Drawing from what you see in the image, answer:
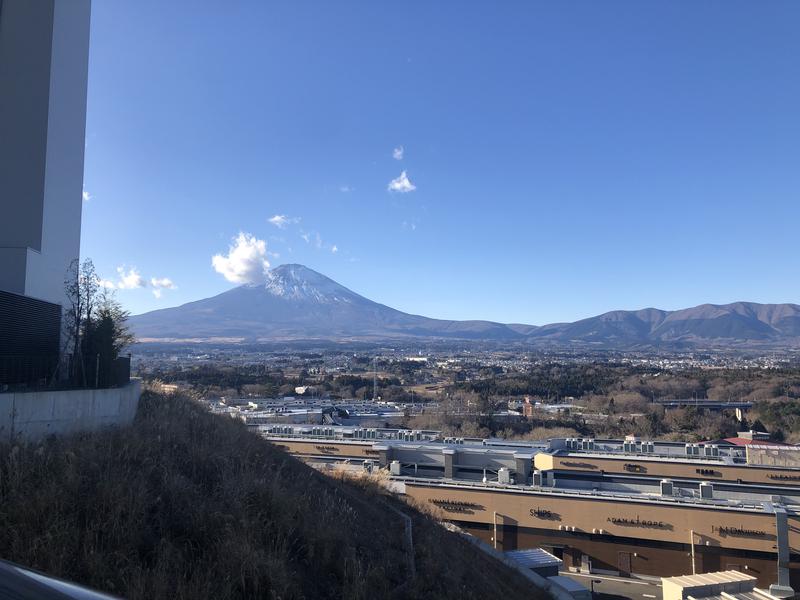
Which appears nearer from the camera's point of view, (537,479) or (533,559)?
(533,559)

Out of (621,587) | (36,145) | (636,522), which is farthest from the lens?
(636,522)

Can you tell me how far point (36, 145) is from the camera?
11836mm

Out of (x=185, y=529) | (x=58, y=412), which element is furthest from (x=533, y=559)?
(x=185, y=529)

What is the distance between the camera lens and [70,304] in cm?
1288

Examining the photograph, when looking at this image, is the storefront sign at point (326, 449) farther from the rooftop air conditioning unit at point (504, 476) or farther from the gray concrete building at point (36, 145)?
the gray concrete building at point (36, 145)

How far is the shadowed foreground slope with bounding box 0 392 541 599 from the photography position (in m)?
4.25

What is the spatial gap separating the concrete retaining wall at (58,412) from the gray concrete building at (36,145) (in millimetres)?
3595

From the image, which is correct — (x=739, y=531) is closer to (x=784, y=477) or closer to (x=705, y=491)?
(x=705, y=491)

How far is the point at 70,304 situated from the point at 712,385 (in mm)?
67912

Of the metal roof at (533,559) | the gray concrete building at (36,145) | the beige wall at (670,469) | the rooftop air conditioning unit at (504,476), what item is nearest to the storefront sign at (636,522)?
the rooftop air conditioning unit at (504,476)

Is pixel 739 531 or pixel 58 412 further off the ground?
pixel 58 412

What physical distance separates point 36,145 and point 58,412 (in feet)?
22.4

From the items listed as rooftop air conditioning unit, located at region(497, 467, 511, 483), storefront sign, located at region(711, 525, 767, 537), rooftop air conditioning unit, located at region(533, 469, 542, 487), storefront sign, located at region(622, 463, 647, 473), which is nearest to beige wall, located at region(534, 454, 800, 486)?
storefront sign, located at region(622, 463, 647, 473)

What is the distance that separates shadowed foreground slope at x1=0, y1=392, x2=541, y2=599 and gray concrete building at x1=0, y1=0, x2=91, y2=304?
5.87 m
